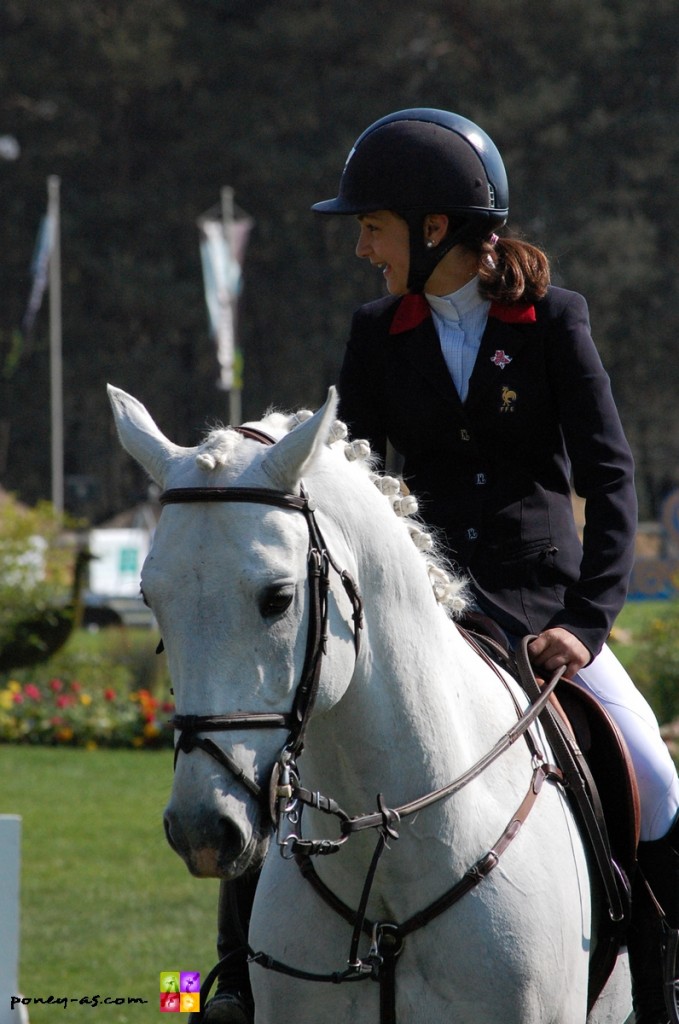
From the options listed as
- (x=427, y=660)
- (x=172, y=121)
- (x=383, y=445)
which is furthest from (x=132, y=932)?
(x=172, y=121)

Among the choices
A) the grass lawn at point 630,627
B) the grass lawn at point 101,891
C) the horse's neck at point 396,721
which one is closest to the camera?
the horse's neck at point 396,721

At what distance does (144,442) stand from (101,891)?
641 cm

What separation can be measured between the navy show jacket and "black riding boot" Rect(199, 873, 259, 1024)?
96 centimetres

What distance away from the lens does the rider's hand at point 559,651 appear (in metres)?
3.31

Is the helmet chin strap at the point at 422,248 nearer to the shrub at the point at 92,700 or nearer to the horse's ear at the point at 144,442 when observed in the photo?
the horse's ear at the point at 144,442

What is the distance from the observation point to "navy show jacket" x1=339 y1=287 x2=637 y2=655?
11.3 feet

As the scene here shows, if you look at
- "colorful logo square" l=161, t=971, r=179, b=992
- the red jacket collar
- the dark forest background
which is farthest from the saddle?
the dark forest background

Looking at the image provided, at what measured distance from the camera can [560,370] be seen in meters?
3.52

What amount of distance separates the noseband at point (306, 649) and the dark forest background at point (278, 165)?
127 feet

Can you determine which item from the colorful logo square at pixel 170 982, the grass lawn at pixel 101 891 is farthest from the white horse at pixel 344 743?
the grass lawn at pixel 101 891

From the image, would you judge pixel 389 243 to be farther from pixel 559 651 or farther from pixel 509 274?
pixel 559 651

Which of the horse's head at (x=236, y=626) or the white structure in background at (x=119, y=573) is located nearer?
the horse's head at (x=236, y=626)

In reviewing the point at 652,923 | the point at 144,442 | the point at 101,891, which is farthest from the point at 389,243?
the point at 101,891

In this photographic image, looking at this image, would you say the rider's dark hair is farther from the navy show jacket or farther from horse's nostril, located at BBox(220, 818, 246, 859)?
Result: horse's nostril, located at BBox(220, 818, 246, 859)
